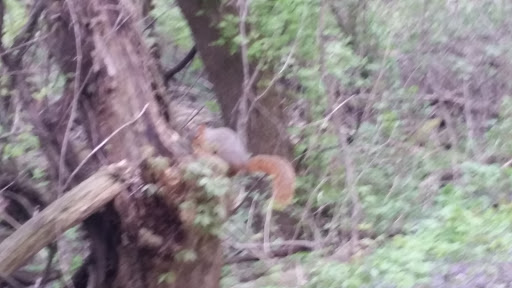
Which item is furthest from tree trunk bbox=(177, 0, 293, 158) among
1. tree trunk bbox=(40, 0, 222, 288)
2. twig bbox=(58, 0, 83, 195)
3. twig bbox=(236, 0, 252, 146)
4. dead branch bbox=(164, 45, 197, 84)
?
twig bbox=(58, 0, 83, 195)

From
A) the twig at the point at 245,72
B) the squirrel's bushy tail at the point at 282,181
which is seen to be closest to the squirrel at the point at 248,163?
the squirrel's bushy tail at the point at 282,181

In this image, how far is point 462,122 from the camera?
31.6ft

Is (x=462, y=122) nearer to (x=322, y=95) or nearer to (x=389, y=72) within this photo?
(x=389, y=72)

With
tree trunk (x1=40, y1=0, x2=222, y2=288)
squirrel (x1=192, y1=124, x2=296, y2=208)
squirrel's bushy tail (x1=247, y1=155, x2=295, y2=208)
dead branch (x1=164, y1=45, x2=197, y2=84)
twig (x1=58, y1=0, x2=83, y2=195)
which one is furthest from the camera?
dead branch (x1=164, y1=45, x2=197, y2=84)

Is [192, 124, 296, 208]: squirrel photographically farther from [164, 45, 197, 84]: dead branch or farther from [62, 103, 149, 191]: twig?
[164, 45, 197, 84]: dead branch

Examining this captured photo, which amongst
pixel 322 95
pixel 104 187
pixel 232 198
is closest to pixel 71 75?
pixel 104 187

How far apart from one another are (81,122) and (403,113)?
461cm

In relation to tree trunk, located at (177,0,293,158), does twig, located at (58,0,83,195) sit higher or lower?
higher

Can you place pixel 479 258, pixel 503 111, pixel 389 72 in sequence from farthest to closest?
pixel 503 111, pixel 389 72, pixel 479 258

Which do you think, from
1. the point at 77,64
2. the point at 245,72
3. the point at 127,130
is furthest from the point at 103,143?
the point at 245,72

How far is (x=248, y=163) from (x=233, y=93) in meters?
1.73

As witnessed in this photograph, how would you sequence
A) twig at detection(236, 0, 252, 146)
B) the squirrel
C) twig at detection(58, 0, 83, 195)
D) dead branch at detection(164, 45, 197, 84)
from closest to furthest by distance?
twig at detection(58, 0, 83, 195) < the squirrel < twig at detection(236, 0, 252, 146) < dead branch at detection(164, 45, 197, 84)

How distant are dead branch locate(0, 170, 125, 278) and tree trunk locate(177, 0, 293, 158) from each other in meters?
3.01

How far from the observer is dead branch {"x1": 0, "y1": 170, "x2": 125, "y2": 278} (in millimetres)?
4355
